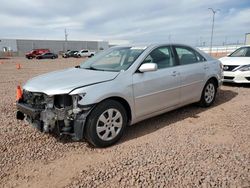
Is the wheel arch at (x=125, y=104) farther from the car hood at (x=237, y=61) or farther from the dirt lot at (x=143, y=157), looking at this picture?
the car hood at (x=237, y=61)

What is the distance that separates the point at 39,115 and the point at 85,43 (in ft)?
228

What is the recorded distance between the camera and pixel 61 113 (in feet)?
10.5

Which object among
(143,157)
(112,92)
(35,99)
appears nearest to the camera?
(143,157)

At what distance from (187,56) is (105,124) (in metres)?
2.48

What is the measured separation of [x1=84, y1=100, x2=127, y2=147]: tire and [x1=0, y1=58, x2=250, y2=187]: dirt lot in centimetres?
15

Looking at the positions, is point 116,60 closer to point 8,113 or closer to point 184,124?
point 184,124

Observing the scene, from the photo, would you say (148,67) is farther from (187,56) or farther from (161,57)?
(187,56)

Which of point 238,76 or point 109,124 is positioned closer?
point 109,124

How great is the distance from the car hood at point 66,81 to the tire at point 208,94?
Result: 2528 millimetres

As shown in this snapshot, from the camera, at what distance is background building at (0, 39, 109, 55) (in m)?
57.1

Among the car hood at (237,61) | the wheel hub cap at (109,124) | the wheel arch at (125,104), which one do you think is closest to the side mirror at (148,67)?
the wheel arch at (125,104)

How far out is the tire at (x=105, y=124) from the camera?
10.8 feet

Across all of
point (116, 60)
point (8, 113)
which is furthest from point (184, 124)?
point (8, 113)

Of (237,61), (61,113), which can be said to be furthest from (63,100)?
(237,61)
